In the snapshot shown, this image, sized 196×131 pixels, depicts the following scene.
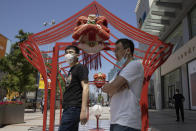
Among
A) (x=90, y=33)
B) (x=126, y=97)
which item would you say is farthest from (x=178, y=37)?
(x=126, y=97)

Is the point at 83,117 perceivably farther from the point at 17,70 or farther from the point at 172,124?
the point at 17,70

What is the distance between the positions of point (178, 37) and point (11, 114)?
46.8 ft

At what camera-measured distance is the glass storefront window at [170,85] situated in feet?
52.5

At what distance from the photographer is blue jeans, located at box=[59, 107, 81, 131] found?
2068mm

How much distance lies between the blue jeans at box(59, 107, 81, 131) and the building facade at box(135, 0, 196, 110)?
11478mm

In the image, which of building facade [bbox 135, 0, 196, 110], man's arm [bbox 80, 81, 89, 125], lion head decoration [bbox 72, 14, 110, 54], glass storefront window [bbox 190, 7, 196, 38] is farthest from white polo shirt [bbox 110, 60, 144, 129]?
glass storefront window [bbox 190, 7, 196, 38]

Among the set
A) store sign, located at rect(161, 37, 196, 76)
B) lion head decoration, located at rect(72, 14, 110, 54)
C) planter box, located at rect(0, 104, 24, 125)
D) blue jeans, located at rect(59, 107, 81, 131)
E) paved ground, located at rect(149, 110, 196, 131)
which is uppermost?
store sign, located at rect(161, 37, 196, 76)

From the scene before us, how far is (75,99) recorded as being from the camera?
219 cm

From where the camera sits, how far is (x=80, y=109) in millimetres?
2189

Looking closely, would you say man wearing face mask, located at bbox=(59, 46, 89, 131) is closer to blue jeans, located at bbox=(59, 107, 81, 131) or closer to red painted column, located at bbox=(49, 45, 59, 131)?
blue jeans, located at bbox=(59, 107, 81, 131)

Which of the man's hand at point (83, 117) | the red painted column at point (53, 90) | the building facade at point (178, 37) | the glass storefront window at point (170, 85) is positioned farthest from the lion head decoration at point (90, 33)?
the glass storefront window at point (170, 85)

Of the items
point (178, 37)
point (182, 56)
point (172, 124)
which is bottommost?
point (172, 124)

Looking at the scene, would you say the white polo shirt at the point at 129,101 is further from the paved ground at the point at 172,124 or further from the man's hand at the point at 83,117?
the paved ground at the point at 172,124

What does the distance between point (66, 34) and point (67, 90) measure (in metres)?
3.13
